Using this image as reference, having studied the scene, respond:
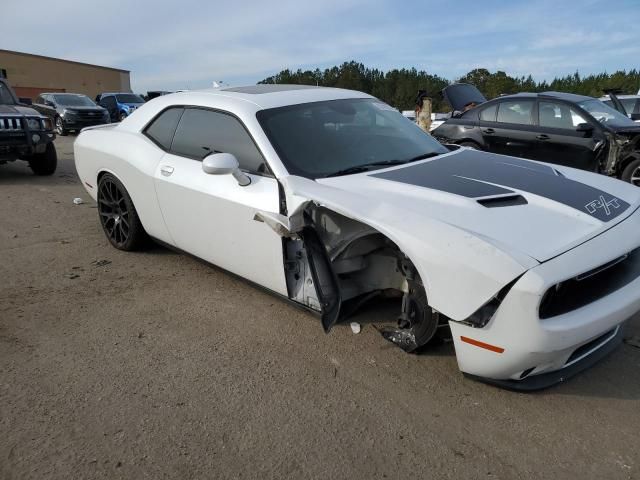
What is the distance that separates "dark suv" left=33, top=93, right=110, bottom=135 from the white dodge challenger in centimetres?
1481

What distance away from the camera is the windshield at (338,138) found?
3.11m

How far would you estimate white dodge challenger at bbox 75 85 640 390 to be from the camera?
2170mm

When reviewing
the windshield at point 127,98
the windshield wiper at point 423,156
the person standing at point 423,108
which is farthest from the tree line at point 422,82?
the windshield wiper at point 423,156

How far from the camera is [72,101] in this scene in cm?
1834

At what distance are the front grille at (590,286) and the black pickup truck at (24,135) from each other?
817cm

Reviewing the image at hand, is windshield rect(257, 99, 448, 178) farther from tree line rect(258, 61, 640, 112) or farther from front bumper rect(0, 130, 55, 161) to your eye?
tree line rect(258, 61, 640, 112)

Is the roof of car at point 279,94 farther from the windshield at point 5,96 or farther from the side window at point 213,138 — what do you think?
the windshield at point 5,96

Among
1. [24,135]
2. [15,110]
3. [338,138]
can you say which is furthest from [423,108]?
[338,138]

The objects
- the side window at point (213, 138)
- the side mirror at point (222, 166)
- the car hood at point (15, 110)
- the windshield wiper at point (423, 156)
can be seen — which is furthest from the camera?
the car hood at point (15, 110)

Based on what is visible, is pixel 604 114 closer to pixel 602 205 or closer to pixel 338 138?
pixel 602 205

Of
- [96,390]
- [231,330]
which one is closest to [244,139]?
[231,330]

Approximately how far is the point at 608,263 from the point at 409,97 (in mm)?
39996

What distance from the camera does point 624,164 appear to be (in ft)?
22.9

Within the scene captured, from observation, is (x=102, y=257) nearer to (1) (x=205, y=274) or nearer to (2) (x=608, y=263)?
(1) (x=205, y=274)
